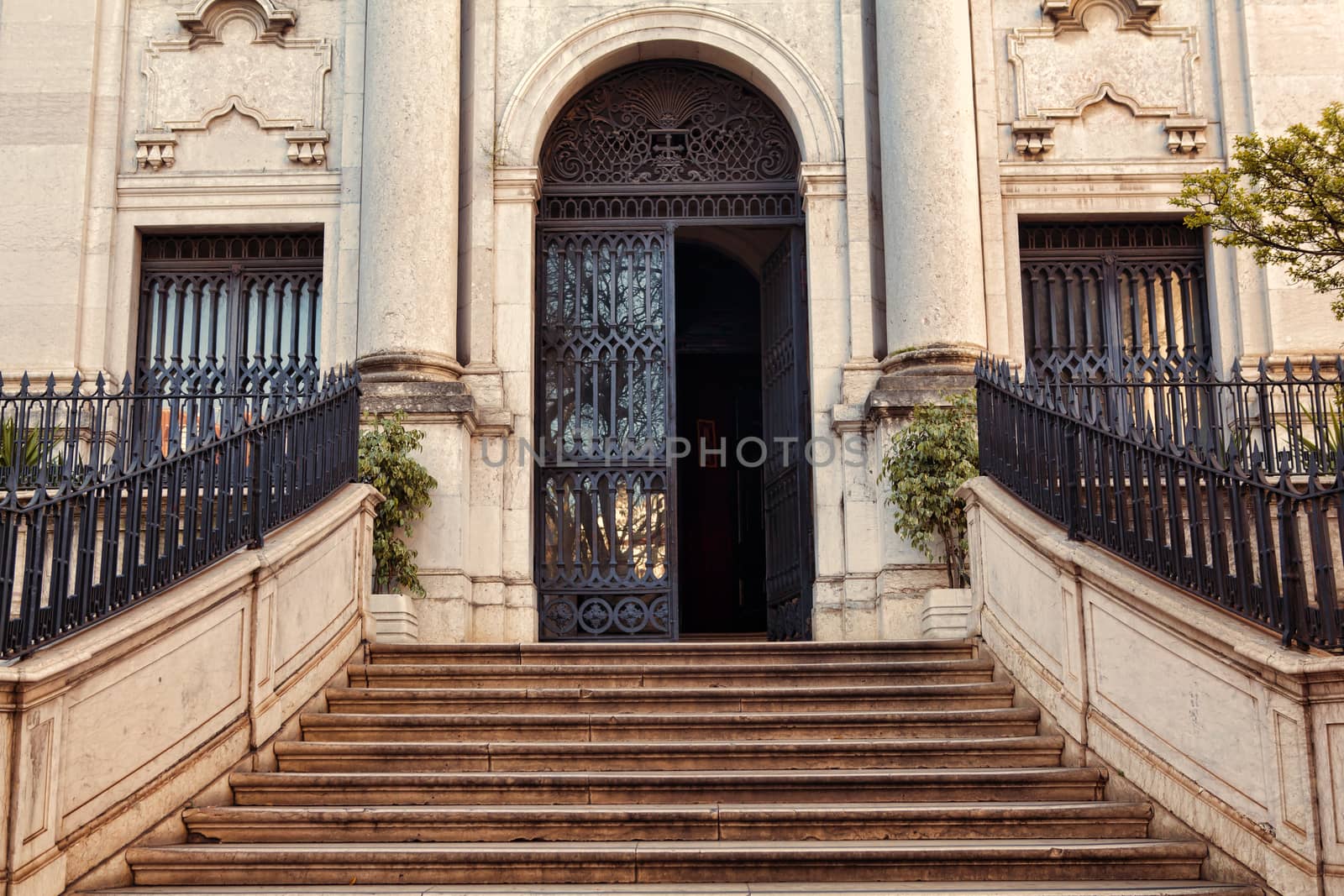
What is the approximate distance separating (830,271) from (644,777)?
6415mm

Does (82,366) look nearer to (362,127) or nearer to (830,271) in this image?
(362,127)

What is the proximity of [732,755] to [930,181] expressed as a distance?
20.2ft

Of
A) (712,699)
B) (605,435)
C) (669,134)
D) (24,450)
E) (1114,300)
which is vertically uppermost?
(669,134)

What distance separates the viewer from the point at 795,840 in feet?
21.3

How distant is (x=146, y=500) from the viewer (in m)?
7.14

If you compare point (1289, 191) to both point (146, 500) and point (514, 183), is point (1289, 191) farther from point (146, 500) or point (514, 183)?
point (146, 500)

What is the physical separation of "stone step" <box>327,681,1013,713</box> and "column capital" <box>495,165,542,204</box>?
18.2 feet

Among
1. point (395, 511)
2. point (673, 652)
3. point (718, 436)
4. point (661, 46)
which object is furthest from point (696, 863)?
point (718, 436)

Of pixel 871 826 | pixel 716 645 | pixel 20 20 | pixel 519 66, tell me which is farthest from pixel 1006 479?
pixel 20 20

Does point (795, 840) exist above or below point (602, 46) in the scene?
below

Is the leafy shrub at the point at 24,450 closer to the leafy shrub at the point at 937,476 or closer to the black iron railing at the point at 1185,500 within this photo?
the leafy shrub at the point at 937,476

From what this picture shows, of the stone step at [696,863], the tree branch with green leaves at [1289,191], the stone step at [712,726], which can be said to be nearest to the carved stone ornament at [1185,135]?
the tree branch with green leaves at [1289,191]

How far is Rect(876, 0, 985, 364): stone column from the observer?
11.8 metres

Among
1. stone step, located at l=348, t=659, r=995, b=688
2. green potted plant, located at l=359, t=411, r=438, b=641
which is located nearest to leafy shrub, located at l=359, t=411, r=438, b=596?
green potted plant, located at l=359, t=411, r=438, b=641
